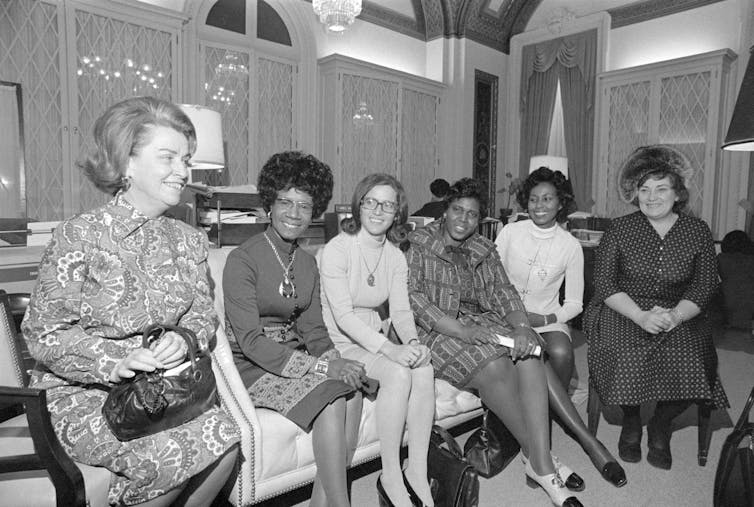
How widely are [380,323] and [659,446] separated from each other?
1.26m

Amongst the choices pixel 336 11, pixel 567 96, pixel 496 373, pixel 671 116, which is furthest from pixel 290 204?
pixel 567 96

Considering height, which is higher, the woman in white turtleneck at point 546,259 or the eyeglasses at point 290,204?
the eyeglasses at point 290,204

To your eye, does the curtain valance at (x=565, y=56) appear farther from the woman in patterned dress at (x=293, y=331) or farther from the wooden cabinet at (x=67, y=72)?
the woman in patterned dress at (x=293, y=331)

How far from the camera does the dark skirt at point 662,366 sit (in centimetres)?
216

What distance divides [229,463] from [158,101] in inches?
40.4

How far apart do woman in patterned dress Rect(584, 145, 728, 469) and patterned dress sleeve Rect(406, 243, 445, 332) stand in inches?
29.5

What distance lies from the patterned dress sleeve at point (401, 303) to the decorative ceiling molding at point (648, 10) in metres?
5.25

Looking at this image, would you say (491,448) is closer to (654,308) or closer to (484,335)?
(484,335)

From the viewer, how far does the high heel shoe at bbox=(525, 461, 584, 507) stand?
1.79 meters

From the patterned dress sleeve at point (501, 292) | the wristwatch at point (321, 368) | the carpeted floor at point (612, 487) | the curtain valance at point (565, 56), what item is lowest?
the carpeted floor at point (612, 487)

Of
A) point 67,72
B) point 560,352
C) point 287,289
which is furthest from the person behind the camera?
point 67,72

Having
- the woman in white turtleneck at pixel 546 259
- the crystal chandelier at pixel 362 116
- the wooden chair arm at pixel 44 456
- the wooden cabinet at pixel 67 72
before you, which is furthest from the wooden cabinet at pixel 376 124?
the wooden chair arm at pixel 44 456

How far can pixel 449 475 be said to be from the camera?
5.79ft

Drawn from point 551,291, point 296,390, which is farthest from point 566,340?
point 296,390
